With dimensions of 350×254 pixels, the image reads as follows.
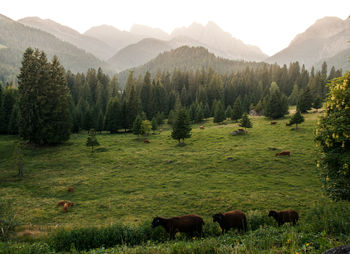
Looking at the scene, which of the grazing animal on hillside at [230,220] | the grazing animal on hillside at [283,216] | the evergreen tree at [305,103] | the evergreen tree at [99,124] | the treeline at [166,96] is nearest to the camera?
the grazing animal on hillside at [230,220]

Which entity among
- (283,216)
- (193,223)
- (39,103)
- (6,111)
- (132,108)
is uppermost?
(132,108)

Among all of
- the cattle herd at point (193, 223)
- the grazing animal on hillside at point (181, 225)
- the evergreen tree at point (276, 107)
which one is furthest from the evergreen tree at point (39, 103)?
the evergreen tree at point (276, 107)

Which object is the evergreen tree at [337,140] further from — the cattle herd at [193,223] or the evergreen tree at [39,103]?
the evergreen tree at [39,103]

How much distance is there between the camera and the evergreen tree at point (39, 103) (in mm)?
55500

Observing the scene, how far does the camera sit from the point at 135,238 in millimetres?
13570

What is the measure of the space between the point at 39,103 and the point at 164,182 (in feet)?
153

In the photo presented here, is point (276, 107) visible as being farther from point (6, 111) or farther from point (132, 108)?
point (6, 111)

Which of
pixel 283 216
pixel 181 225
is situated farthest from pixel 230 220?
pixel 283 216

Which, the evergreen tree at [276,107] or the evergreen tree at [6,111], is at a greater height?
the evergreen tree at [276,107]

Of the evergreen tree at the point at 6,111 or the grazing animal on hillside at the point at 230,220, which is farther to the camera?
the evergreen tree at the point at 6,111

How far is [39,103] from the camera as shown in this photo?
187ft

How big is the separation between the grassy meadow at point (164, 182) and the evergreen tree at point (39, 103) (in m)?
4.40

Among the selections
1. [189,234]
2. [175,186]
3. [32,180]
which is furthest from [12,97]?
[189,234]

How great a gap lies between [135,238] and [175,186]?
17530 millimetres
